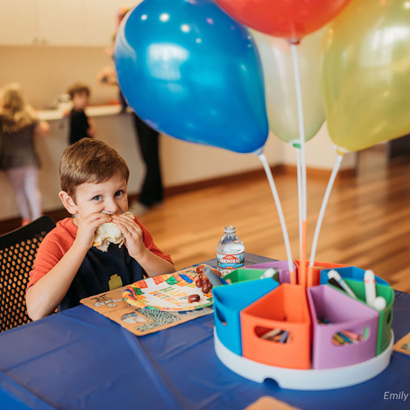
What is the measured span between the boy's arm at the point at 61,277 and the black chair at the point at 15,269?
10.1 inches

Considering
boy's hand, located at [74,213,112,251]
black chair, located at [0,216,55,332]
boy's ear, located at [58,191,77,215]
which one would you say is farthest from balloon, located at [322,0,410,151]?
black chair, located at [0,216,55,332]

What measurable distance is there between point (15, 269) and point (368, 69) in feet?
3.88

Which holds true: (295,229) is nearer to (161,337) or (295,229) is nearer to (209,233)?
(209,233)

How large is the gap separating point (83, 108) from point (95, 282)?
3.16 meters

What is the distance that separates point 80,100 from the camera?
4426 mm

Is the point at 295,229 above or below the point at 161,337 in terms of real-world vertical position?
below

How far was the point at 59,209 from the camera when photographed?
4.66 m

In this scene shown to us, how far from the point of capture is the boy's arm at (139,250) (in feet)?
4.71

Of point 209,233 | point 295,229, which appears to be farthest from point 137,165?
point 295,229

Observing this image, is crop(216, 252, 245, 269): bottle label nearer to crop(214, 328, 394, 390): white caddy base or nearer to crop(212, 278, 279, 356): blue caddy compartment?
crop(212, 278, 279, 356): blue caddy compartment

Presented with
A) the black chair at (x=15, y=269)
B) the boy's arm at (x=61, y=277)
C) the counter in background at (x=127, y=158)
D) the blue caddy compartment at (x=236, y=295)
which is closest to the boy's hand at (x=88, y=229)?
the boy's arm at (x=61, y=277)

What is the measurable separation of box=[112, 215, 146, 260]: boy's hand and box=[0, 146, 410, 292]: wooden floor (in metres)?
1.91

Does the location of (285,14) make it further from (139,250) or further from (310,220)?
(310,220)

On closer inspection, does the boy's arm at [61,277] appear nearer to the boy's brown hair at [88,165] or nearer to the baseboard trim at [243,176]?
the boy's brown hair at [88,165]
